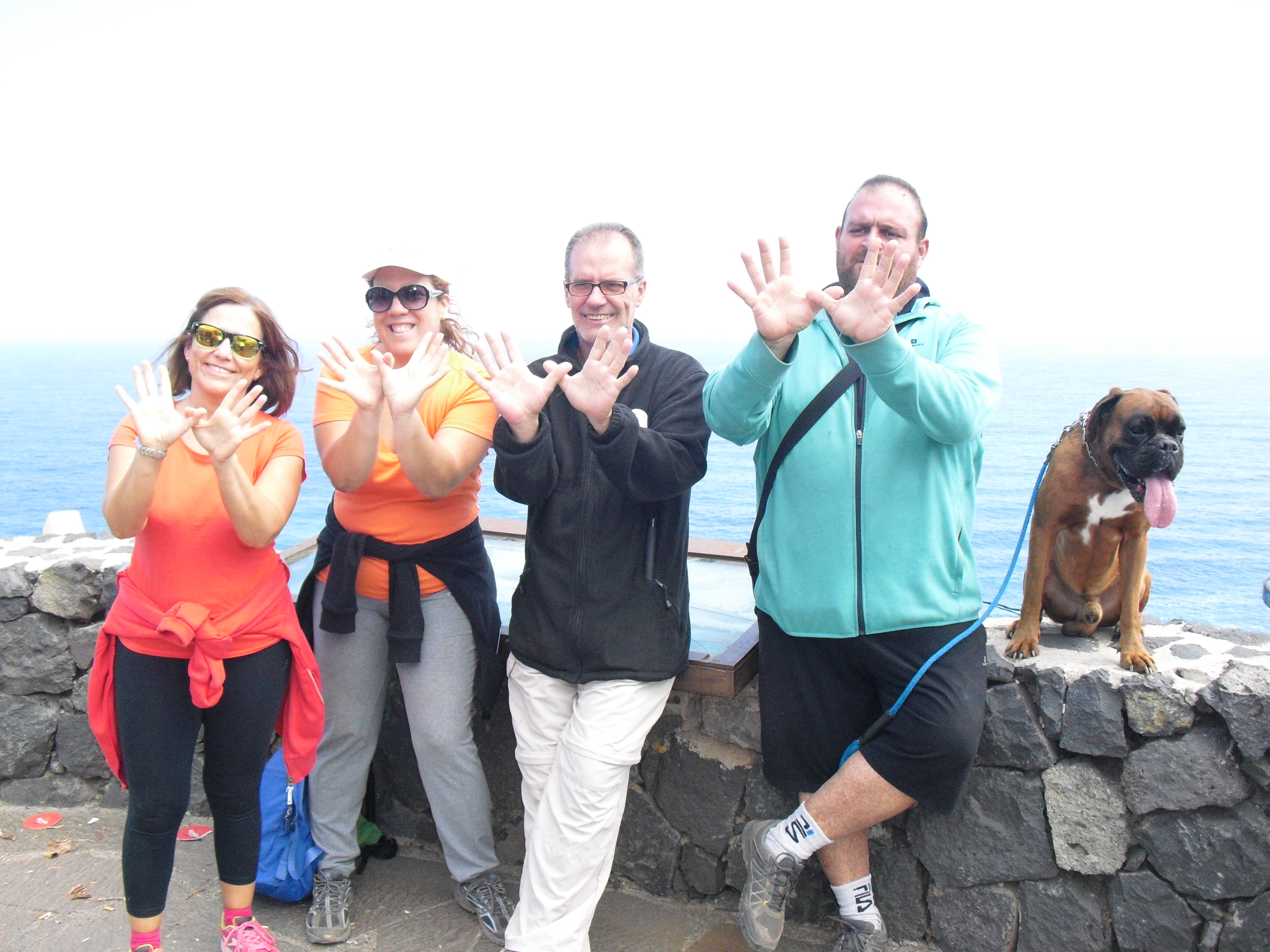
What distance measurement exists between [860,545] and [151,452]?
1.91 m

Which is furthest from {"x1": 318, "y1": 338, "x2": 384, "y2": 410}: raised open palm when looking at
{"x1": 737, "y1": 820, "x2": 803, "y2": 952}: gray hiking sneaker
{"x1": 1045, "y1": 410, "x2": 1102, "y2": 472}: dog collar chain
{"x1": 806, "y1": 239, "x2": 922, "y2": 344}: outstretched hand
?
{"x1": 1045, "y1": 410, "x2": 1102, "y2": 472}: dog collar chain

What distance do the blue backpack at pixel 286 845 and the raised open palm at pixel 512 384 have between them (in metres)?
1.55

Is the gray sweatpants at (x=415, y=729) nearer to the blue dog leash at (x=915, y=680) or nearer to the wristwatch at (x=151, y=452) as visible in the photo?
the wristwatch at (x=151, y=452)

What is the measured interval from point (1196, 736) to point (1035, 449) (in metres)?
9.82

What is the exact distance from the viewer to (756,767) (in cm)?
314

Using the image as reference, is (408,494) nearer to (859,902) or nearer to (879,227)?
(879,227)

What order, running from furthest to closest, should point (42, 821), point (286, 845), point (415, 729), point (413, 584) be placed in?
point (42, 821)
point (286, 845)
point (415, 729)
point (413, 584)

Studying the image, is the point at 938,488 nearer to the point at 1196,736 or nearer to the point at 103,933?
the point at 1196,736

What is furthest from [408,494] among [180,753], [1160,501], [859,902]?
[1160,501]

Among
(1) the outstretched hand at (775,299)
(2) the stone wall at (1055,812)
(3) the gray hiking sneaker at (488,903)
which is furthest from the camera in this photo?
(3) the gray hiking sneaker at (488,903)

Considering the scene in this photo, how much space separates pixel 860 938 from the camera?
2.73m

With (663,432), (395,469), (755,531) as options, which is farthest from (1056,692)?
(395,469)

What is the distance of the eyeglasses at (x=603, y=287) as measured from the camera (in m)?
2.77

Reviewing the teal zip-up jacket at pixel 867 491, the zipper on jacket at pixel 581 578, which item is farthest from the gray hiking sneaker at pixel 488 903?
the teal zip-up jacket at pixel 867 491
